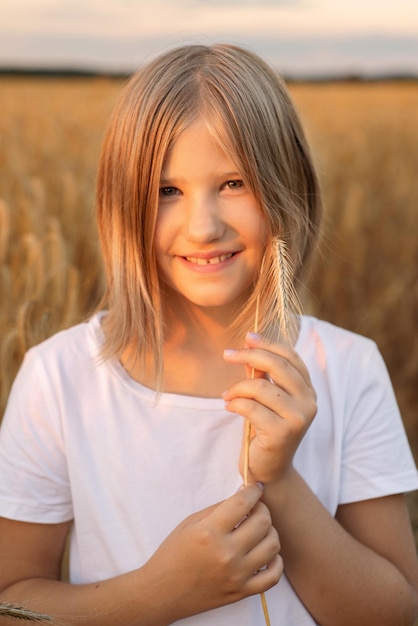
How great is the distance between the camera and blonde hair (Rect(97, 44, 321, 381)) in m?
1.26

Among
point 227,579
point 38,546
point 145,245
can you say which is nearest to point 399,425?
point 227,579

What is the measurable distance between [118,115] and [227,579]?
756 millimetres

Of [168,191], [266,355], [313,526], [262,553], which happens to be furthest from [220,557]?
[168,191]

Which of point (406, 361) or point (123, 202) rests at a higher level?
point (123, 202)

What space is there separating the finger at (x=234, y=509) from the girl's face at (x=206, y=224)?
311 mm

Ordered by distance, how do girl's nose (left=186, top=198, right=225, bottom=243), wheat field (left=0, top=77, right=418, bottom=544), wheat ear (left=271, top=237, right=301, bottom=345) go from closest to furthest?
wheat ear (left=271, top=237, right=301, bottom=345) < girl's nose (left=186, top=198, right=225, bottom=243) < wheat field (left=0, top=77, right=418, bottom=544)

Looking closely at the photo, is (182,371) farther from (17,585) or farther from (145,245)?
(17,585)

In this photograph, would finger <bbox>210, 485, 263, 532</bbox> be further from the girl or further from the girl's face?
the girl's face

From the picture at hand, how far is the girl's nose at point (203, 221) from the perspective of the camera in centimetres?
122

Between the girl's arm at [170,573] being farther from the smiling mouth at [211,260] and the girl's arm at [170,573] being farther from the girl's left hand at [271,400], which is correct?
the smiling mouth at [211,260]

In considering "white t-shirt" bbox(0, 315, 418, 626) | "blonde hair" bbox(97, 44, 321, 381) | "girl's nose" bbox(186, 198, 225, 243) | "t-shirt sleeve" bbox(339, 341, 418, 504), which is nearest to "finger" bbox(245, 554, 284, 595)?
"white t-shirt" bbox(0, 315, 418, 626)

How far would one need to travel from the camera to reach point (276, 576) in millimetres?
1212

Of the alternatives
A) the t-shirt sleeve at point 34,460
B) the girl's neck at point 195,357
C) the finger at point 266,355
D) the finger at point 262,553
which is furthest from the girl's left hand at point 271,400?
the t-shirt sleeve at point 34,460

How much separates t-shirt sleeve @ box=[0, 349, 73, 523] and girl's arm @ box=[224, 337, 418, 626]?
13.8 inches
